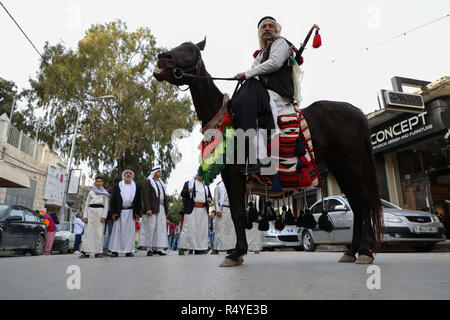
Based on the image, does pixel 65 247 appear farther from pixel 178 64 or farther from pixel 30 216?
pixel 178 64

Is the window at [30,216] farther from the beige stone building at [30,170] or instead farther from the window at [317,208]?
the window at [317,208]

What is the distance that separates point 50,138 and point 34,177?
11.4ft

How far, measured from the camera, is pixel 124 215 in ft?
26.8

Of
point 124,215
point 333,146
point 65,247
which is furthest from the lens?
point 65,247

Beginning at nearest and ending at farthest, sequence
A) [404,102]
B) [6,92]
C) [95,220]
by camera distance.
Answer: [95,220], [404,102], [6,92]

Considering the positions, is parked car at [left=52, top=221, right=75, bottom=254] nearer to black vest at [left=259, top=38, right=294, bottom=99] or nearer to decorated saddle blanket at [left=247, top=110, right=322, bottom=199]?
decorated saddle blanket at [left=247, top=110, right=322, bottom=199]

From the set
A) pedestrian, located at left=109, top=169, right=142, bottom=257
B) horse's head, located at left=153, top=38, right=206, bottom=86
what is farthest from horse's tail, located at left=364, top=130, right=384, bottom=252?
pedestrian, located at left=109, top=169, right=142, bottom=257

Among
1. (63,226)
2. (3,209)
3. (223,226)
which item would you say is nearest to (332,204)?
(223,226)

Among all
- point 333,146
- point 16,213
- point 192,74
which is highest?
point 192,74

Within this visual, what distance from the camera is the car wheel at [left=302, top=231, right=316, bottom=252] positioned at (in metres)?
11.2

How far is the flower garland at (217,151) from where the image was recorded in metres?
3.35

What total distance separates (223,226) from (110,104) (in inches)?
550
